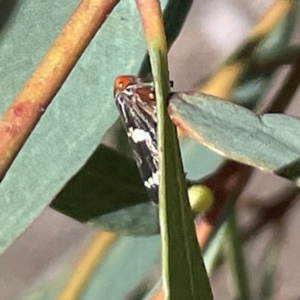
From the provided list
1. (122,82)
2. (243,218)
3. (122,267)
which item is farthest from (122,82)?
(243,218)

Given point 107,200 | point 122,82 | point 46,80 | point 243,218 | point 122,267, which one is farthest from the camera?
point 243,218

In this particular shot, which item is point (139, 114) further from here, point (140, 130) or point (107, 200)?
point (107, 200)

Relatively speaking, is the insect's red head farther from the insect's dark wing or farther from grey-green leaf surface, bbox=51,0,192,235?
grey-green leaf surface, bbox=51,0,192,235

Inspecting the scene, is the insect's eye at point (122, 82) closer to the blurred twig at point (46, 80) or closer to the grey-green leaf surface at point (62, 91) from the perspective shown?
the grey-green leaf surface at point (62, 91)

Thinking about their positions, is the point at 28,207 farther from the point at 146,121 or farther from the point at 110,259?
the point at 110,259

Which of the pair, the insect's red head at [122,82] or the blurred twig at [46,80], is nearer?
the blurred twig at [46,80]

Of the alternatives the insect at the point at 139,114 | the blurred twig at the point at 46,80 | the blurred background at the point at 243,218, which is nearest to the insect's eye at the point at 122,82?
the insect at the point at 139,114
